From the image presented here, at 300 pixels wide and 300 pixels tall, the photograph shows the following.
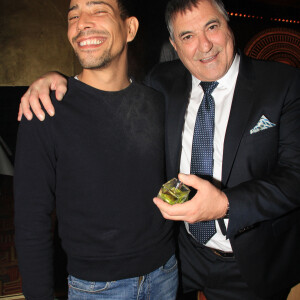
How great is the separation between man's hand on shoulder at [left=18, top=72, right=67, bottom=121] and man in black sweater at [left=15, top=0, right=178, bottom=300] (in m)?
0.03

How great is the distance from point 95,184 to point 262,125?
2.58 ft

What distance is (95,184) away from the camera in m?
1.10

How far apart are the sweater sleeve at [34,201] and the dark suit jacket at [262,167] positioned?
1.99 feet

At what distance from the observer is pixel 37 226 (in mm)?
1057

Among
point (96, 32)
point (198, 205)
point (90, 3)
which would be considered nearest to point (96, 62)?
point (96, 32)

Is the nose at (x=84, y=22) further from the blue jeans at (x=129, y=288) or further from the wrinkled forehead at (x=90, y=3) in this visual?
the blue jeans at (x=129, y=288)

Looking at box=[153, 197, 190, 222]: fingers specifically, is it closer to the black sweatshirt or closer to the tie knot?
the black sweatshirt

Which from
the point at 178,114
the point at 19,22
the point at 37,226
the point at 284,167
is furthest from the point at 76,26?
the point at 19,22

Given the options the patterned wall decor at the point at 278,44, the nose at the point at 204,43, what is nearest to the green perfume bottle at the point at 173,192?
the nose at the point at 204,43

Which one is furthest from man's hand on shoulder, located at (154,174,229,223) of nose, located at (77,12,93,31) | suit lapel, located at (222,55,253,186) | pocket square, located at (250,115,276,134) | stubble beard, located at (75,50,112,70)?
nose, located at (77,12,93,31)

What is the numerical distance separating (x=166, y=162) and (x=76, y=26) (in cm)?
77

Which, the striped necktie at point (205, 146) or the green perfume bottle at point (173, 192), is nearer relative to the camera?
the green perfume bottle at point (173, 192)

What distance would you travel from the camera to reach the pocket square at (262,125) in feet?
4.08

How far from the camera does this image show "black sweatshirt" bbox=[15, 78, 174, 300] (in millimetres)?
1049
